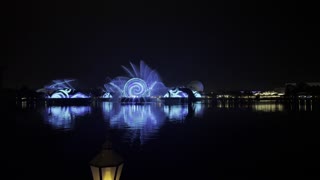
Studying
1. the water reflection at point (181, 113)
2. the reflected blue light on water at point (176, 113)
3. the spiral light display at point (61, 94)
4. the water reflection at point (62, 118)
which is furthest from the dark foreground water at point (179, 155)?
the spiral light display at point (61, 94)

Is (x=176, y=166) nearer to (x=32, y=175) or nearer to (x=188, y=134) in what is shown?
(x=32, y=175)

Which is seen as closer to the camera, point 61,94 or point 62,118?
point 62,118

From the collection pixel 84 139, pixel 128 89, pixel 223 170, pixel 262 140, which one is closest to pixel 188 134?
pixel 262 140

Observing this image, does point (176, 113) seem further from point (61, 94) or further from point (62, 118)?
point (61, 94)

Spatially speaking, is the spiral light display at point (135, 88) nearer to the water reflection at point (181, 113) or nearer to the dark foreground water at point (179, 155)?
the water reflection at point (181, 113)

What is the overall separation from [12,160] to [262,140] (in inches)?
500

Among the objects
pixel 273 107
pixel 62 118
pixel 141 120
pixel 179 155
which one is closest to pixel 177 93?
pixel 273 107

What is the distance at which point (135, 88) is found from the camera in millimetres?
98438

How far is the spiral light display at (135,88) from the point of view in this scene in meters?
98.2

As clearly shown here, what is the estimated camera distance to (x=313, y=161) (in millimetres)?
12477

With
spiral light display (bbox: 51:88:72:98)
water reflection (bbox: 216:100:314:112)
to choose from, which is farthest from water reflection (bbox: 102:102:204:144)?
spiral light display (bbox: 51:88:72:98)

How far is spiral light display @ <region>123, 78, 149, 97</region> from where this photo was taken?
98250 millimetres

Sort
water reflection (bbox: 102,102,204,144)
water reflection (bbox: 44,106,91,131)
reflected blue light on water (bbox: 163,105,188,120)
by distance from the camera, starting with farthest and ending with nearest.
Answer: reflected blue light on water (bbox: 163,105,188,120) → water reflection (bbox: 44,106,91,131) → water reflection (bbox: 102,102,204,144)

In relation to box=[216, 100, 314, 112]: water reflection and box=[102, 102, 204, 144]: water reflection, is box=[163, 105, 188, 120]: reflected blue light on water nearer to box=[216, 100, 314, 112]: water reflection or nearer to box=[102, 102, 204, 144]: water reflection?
box=[102, 102, 204, 144]: water reflection
